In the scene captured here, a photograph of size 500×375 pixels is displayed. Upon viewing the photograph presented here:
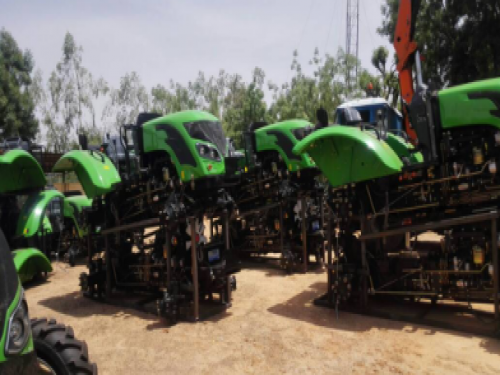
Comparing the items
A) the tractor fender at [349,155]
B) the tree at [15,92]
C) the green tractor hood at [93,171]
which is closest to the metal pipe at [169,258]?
the green tractor hood at [93,171]

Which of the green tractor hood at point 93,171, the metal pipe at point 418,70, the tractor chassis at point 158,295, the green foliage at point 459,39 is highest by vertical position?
the green foliage at point 459,39

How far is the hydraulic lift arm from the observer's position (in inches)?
311

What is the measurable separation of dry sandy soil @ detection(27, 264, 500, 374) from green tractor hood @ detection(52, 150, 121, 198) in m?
2.06

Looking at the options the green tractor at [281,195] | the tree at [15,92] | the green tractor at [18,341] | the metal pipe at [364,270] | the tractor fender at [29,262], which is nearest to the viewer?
the green tractor at [18,341]

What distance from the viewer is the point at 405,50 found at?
799cm

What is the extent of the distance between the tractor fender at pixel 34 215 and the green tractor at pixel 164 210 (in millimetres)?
1798

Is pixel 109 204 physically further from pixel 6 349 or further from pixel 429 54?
pixel 429 54

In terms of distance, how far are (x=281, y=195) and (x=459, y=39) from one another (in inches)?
540

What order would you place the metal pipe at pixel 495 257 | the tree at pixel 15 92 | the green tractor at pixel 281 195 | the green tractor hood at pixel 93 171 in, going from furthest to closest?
1. the tree at pixel 15 92
2. the green tractor at pixel 281 195
3. the green tractor hood at pixel 93 171
4. the metal pipe at pixel 495 257

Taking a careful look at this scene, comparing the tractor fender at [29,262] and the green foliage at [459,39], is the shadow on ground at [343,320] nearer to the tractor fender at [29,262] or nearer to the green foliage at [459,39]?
the tractor fender at [29,262]

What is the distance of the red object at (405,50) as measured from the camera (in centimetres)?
792

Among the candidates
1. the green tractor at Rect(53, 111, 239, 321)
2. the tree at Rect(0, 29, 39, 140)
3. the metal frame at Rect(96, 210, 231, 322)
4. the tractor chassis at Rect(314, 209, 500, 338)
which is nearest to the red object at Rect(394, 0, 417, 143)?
the tractor chassis at Rect(314, 209, 500, 338)

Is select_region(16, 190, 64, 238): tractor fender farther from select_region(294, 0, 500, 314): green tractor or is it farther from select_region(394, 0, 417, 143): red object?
select_region(394, 0, 417, 143): red object

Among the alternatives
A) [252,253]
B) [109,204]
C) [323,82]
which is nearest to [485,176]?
[109,204]
